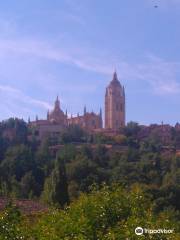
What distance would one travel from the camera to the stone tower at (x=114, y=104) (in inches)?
4570

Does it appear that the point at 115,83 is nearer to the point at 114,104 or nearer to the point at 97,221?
the point at 114,104

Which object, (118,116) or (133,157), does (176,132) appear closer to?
(118,116)

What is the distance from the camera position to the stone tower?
116088 mm

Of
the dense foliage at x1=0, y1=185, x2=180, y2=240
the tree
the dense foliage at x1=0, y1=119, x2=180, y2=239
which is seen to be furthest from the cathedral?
the dense foliage at x1=0, y1=185, x2=180, y2=240

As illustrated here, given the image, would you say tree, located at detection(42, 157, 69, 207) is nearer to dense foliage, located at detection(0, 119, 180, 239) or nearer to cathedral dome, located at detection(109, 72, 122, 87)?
dense foliage, located at detection(0, 119, 180, 239)

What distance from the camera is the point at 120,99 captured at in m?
118

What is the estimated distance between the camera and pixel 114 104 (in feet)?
383

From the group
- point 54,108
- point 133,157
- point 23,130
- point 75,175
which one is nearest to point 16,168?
point 75,175

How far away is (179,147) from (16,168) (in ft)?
134

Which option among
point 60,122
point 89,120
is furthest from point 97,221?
point 89,120

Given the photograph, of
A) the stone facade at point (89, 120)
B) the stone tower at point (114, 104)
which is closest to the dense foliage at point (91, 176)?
the stone facade at point (89, 120)

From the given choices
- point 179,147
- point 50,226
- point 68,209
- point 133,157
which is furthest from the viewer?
point 179,147

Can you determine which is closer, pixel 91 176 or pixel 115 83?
pixel 91 176

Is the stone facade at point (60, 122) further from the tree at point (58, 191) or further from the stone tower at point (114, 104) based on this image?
the tree at point (58, 191)
